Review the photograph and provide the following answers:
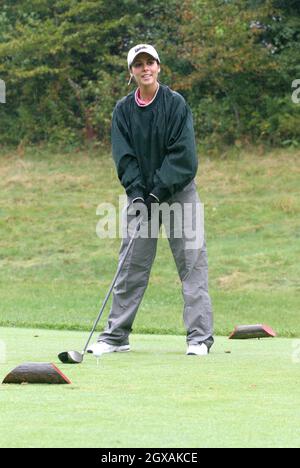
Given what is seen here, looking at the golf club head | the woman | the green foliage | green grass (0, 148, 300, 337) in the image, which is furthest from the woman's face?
the green foliage

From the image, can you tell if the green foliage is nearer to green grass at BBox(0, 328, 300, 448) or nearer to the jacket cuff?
the jacket cuff

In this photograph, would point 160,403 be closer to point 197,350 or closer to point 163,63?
point 197,350

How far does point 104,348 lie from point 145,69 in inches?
70.4

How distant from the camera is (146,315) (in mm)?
14195

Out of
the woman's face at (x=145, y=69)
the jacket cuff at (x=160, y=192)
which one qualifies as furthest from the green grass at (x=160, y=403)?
the woman's face at (x=145, y=69)

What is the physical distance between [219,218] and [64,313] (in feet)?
26.8

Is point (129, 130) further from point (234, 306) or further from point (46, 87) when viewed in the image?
point (46, 87)

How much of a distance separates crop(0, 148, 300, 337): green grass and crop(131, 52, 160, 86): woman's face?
516 cm

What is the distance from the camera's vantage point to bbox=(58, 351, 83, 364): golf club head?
663cm

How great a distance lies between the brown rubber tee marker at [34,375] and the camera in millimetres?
5535

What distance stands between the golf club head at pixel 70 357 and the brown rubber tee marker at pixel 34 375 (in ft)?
3.39

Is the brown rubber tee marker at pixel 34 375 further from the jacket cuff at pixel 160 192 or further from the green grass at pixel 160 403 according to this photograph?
the jacket cuff at pixel 160 192

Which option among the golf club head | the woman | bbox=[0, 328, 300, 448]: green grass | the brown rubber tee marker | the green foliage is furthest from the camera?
the green foliage

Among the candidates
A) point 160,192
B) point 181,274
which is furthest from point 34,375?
point 181,274
